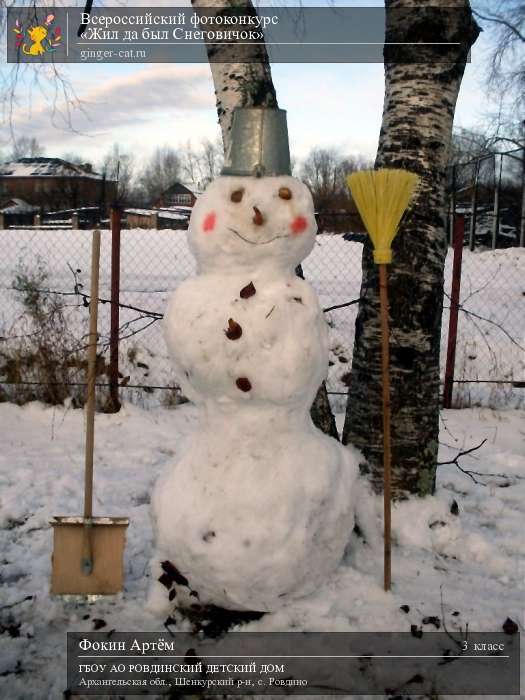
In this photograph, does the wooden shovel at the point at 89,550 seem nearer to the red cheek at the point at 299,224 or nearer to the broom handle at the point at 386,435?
the red cheek at the point at 299,224

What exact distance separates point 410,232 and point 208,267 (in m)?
1.17

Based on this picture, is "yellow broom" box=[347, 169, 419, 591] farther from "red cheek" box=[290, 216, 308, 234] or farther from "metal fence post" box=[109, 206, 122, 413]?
"metal fence post" box=[109, 206, 122, 413]

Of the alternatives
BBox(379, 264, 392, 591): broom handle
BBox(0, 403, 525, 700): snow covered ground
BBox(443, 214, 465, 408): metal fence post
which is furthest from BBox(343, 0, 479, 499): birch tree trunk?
BBox(443, 214, 465, 408): metal fence post

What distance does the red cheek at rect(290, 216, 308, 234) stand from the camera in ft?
7.43

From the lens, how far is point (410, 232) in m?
3.03

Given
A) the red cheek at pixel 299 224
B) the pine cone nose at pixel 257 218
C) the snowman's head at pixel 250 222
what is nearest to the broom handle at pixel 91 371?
the snowman's head at pixel 250 222

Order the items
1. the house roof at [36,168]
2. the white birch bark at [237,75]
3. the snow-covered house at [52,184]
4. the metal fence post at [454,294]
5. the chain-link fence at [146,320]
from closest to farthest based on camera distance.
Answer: the white birch bark at [237,75] → the metal fence post at [454,294] → the chain-link fence at [146,320] → the snow-covered house at [52,184] → the house roof at [36,168]

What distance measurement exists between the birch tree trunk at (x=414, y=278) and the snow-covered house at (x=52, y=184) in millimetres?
23957

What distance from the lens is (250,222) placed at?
7.25ft

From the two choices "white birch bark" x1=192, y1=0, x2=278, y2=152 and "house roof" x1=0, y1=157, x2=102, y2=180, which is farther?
"house roof" x1=0, y1=157, x2=102, y2=180

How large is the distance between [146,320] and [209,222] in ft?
18.7

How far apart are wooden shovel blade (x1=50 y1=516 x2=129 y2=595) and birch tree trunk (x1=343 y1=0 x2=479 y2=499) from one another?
127 cm

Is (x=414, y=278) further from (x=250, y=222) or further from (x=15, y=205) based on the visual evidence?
(x=15, y=205)

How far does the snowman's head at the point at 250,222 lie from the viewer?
7.28ft
